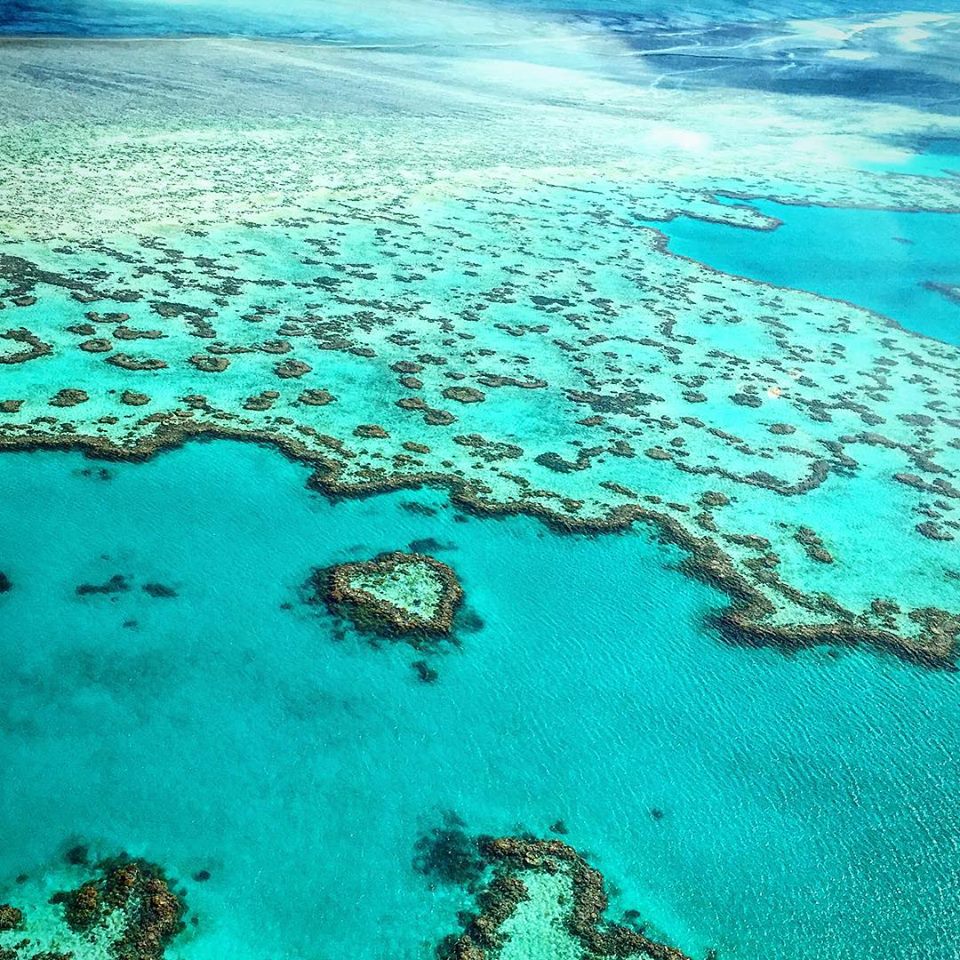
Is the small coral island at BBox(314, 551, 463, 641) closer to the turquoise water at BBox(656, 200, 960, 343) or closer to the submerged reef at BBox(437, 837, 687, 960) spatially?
the submerged reef at BBox(437, 837, 687, 960)

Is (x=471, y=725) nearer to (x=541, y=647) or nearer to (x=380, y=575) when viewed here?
(x=541, y=647)

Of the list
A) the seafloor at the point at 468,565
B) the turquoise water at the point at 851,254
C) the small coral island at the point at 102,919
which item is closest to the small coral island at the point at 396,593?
the seafloor at the point at 468,565

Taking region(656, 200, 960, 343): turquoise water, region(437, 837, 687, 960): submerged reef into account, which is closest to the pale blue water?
region(656, 200, 960, 343): turquoise water

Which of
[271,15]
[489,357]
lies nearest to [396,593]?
[489,357]

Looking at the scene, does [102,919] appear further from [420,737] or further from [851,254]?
[851,254]

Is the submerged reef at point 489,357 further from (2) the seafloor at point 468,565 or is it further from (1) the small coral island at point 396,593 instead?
(1) the small coral island at point 396,593

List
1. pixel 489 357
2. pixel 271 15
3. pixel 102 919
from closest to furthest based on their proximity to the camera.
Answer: pixel 102 919, pixel 489 357, pixel 271 15

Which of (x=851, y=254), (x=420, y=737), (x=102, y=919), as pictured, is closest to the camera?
(x=102, y=919)
